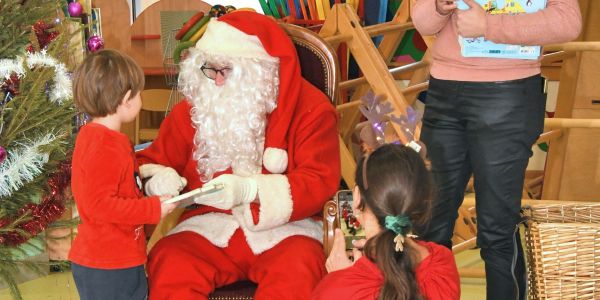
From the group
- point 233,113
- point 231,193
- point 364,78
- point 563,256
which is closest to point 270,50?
point 233,113

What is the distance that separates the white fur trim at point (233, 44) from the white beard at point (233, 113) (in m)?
0.02

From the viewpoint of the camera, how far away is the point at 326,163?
7.49 feet

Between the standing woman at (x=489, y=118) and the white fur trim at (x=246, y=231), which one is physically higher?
the standing woman at (x=489, y=118)

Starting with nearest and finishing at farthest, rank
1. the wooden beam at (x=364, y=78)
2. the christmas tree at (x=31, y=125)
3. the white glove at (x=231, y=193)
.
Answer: the white glove at (x=231, y=193) < the christmas tree at (x=31, y=125) < the wooden beam at (x=364, y=78)

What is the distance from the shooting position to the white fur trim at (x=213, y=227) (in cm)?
222

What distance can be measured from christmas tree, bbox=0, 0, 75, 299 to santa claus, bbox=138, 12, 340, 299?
439mm

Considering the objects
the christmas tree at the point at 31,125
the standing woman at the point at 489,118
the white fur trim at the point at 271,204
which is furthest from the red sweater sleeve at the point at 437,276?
the christmas tree at the point at 31,125

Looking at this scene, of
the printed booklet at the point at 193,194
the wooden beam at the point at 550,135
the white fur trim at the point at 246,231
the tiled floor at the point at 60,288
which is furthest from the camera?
the wooden beam at the point at 550,135

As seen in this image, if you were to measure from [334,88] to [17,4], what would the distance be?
115 cm

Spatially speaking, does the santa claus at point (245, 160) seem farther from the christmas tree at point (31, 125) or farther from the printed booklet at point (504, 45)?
the printed booklet at point (504, 45)

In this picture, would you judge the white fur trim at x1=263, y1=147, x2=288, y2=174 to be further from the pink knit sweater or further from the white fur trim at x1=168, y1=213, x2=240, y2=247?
the pink knit sweater

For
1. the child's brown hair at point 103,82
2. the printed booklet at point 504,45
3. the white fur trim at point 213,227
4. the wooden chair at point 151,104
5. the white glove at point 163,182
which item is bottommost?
the wooden chair at point 151,104

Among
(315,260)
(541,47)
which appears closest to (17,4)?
(315,260)

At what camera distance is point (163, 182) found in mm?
2188
